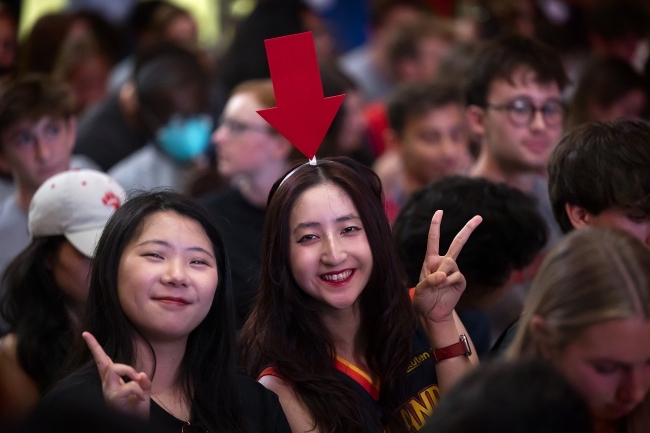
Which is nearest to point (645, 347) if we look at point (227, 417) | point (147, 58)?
point (227, 417)

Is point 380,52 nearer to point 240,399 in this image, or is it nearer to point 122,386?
point 240,399

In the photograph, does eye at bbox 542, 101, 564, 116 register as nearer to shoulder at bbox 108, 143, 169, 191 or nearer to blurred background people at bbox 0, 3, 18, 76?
shoulder at bbox 108, 143, 169, 191

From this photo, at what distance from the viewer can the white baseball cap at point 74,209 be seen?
2.71 meters

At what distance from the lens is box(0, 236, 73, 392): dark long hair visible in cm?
254

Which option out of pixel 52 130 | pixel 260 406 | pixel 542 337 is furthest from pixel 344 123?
pixel 542 337

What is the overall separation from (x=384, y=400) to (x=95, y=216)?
1028 millimetres

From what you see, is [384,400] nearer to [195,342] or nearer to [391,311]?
[391,311]

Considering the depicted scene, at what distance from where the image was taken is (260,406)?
2.21 m

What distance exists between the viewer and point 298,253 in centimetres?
232

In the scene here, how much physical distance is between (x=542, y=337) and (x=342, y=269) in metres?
0.59

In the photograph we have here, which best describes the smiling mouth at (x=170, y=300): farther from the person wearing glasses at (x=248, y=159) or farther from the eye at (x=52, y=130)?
the eye at (x=52, y=130)

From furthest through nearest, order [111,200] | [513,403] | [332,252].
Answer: [111,200]
[332,252]
[513,403]

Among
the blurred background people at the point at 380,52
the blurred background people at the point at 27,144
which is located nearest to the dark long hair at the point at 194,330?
the blurred background people at the point at 27,144

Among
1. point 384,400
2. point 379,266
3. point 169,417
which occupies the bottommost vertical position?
point 384,400
